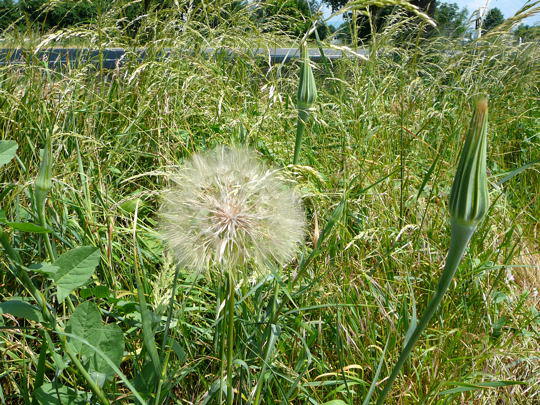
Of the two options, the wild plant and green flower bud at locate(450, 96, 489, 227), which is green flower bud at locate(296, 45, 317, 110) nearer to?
the wild plant

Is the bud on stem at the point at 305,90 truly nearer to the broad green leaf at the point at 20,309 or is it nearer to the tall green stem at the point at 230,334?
the tall green stem at the point at 230,334

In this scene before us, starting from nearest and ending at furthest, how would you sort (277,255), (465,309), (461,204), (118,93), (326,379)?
(461,204) < (277,255) < (326,379) < (465,309) < (118,93)

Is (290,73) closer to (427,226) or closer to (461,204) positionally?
(427,226)

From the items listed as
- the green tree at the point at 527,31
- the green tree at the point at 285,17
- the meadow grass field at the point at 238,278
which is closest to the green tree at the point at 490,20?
the green tree at the point at 527,31

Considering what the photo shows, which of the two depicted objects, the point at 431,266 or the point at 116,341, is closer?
the point at 116,341

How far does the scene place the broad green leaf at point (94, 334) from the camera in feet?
3.10

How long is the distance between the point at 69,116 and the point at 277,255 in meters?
1.31

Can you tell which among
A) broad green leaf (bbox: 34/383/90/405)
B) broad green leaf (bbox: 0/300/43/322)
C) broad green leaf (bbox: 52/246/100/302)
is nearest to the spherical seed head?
broad green leaf (bbox: 52/246/100/302)

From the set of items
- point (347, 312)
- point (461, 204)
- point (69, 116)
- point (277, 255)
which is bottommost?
point (347, 312)

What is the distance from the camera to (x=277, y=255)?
96 centimetres

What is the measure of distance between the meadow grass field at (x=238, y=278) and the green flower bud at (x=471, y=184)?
0.37m

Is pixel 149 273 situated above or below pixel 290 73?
below

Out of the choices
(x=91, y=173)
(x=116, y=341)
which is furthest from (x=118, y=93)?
(x=116, y=341)

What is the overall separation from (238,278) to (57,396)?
1.41 feet
